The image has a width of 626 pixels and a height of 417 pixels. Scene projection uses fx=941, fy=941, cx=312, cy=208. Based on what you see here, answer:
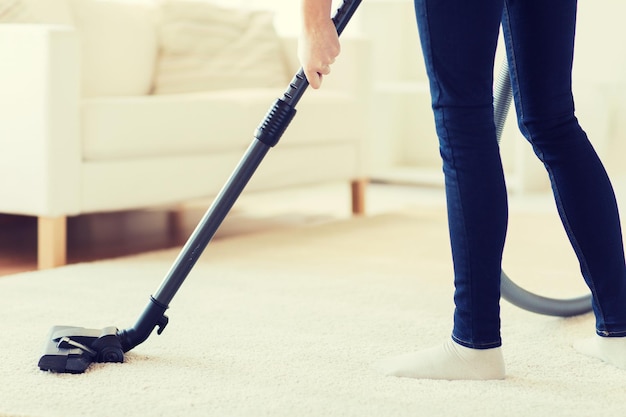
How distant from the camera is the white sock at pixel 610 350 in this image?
1430mm

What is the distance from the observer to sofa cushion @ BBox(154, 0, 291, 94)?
3371 mm

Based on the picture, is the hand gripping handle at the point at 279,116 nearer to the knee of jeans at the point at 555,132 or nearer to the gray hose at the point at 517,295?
the knee of jeans at the point at 555,132

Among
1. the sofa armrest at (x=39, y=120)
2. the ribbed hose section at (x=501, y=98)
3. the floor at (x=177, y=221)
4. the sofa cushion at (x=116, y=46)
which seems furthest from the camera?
the sofa cushion at (x=116, y=46)

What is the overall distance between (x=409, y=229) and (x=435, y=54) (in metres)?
1.91

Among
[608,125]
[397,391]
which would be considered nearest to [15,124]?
[397,391]

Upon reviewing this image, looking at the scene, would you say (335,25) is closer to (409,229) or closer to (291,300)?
(291,300)

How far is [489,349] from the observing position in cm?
131

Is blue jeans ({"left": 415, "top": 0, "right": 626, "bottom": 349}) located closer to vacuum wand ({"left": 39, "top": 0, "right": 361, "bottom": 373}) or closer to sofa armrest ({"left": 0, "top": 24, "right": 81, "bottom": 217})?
vacuum wand ({"left": 39, "top": 0, "right": 361, "bottom": 373})

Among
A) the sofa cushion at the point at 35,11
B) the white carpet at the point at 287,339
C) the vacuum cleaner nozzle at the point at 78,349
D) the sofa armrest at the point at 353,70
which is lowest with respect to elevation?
the white carpet at the point at 287,339

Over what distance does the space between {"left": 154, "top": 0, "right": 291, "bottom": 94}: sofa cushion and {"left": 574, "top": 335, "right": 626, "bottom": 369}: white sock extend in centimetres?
216

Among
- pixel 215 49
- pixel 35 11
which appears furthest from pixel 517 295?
pixel 215 49

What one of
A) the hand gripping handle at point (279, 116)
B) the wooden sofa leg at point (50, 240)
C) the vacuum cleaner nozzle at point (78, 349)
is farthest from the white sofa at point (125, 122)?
the hand gripping handle at point (279, 116)

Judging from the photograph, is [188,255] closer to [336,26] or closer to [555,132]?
[336,26]

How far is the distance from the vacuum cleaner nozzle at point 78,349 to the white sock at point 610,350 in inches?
29.1
